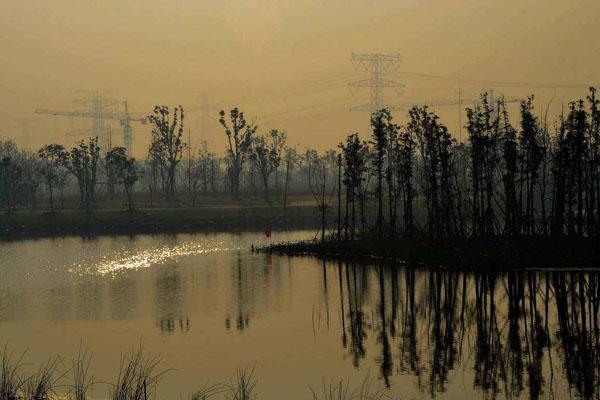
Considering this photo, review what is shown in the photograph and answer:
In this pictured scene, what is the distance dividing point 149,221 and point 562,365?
70196 mm

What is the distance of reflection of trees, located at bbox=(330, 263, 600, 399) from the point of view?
1919cm

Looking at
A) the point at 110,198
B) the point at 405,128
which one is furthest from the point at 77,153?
the point at 405,128

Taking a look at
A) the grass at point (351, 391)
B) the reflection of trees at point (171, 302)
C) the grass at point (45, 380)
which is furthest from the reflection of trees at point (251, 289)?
the grass at point (351, 391)

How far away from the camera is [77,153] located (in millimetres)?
106188

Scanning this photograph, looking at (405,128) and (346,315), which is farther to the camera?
(405,128)

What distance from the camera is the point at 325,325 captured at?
27141 mm

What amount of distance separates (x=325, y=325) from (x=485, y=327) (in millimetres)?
4773

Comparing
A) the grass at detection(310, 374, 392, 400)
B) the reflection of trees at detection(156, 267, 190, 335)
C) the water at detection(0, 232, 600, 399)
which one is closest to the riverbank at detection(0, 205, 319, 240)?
the reflection of trees at detection(156, 267, 190, 335)

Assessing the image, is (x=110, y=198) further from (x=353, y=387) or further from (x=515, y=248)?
(x=353, y=387)

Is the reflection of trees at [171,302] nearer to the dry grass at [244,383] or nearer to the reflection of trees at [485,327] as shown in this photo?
the reflection of trees at [485,327]

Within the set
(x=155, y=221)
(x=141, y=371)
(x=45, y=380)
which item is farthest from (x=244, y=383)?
(x=155, y=221)

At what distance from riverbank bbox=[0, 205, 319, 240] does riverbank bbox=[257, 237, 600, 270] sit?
122 ft

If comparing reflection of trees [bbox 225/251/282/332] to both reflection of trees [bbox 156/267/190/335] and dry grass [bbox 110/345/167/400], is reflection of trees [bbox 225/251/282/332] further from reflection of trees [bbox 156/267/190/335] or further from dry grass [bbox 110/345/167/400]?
dry grass [bbox 110/345/167/400]

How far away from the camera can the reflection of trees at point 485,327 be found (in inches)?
755
